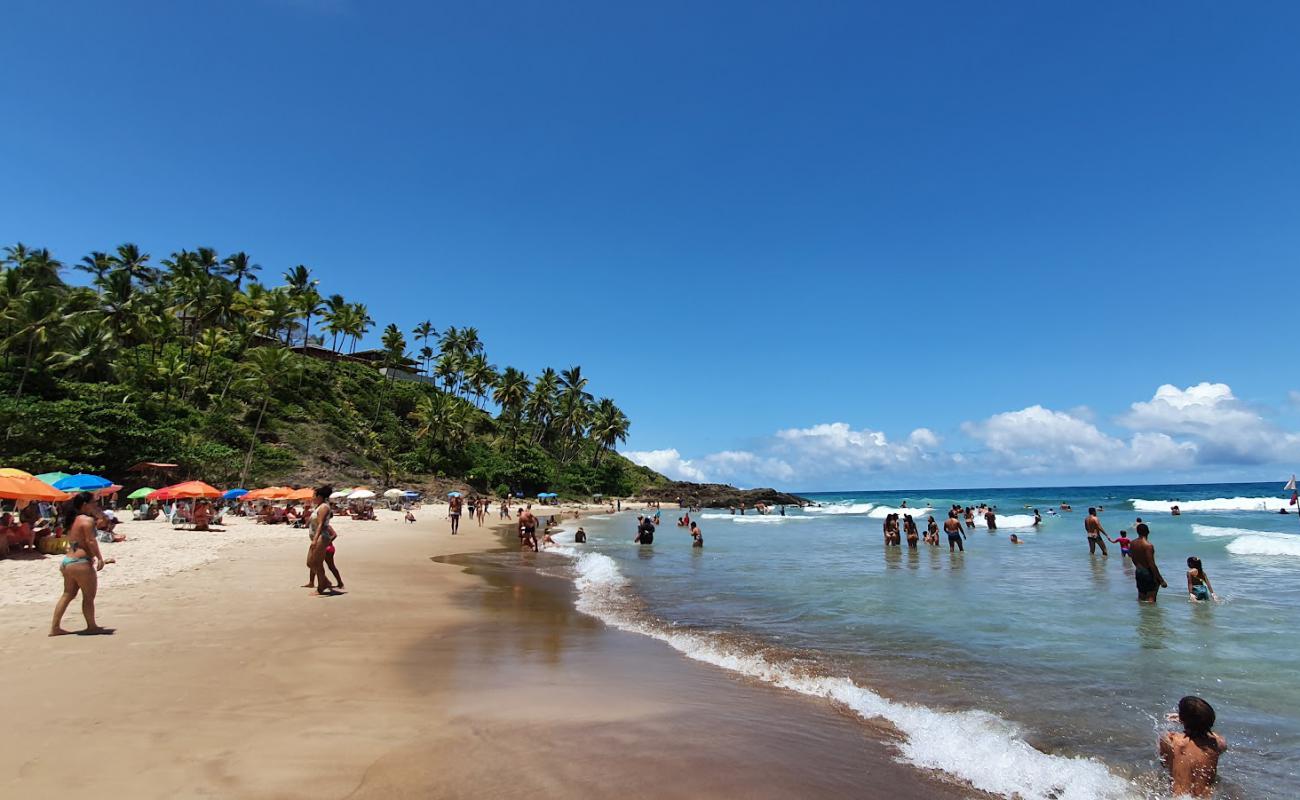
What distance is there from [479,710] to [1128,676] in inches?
288

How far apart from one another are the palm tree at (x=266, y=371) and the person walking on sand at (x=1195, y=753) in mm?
47740

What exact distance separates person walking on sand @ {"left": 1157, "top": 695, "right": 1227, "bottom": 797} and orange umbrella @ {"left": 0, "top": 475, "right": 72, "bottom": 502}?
62.0 ft

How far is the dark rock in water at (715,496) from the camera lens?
8731 cm

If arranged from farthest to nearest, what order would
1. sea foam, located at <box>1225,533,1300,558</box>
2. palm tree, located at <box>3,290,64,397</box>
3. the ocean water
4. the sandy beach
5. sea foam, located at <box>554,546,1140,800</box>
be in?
palm tree, located at <box>3,290,64,397</box> < sea foam, located at <box>1225,533,1300,558</box> < the ocean water < sea foam, located at <box>554,546,1140,800</box> < the sandy beach

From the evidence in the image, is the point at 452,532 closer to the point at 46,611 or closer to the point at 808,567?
the point at 808,567

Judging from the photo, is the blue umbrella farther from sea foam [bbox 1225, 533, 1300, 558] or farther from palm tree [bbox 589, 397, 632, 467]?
palm tree [bbox 589, 397, 632, 467]

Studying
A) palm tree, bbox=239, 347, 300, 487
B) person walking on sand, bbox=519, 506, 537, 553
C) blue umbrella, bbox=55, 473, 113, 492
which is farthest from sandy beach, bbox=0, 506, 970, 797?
palm tree, bbox=239, 347, 300, 487

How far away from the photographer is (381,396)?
62844 mm

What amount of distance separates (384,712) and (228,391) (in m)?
52.6

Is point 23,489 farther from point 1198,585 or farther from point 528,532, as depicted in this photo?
point 1198,585

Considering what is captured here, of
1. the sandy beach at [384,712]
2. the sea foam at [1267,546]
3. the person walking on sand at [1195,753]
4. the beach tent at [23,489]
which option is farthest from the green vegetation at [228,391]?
the sea foam at [1267,546]

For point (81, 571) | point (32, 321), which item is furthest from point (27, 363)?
point (81, 571)

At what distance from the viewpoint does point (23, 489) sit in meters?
13.3

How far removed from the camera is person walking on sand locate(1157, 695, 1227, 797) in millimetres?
4457
